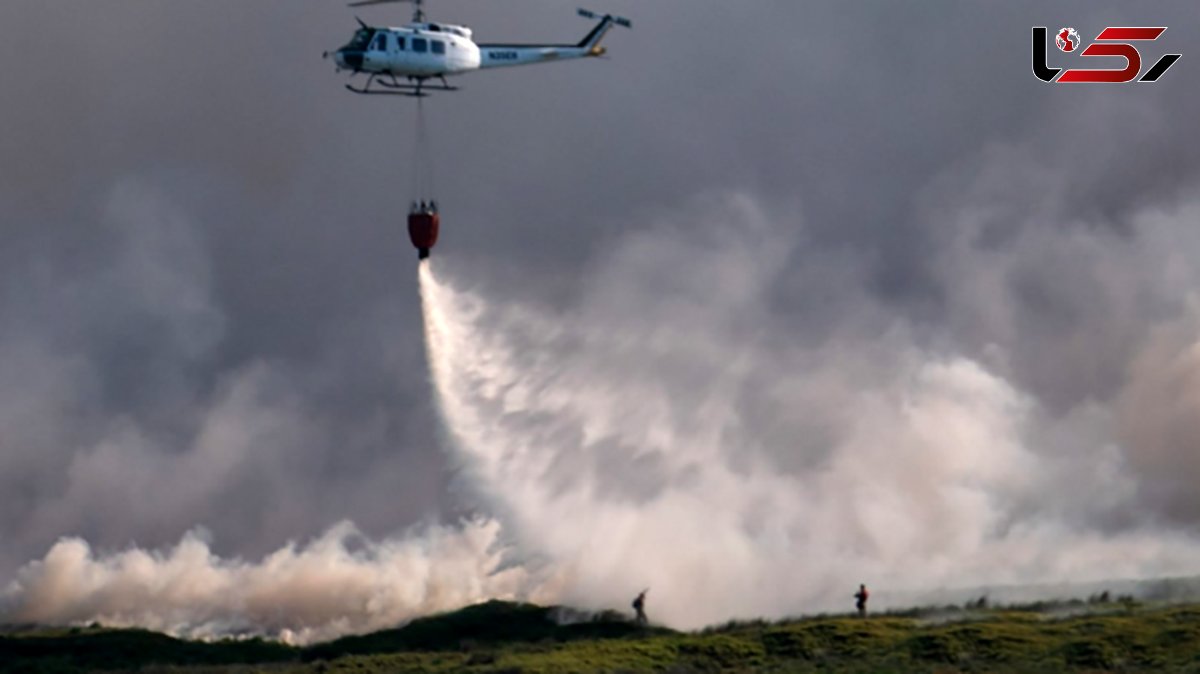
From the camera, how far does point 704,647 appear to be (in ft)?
374

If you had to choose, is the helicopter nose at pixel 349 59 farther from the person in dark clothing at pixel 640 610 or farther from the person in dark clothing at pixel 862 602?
the person in dark clothing at pixel 862 602

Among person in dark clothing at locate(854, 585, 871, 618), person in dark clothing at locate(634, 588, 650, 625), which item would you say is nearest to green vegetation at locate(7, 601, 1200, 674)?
person in dark clothing at locate(634, 588, 650, 625)

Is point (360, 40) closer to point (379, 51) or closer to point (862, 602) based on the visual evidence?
point (379, 51)

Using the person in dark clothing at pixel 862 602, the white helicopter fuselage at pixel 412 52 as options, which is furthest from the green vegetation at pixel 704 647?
the white helicopter fuselage at pixel 412 52

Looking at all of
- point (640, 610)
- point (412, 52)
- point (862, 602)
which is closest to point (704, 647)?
point (862, 602)

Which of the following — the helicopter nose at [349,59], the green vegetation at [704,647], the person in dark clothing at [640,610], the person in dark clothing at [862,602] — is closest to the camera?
the green vegetation at [704,647]

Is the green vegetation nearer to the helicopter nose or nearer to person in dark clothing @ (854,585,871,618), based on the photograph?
person in dark clothing @ (854,585,871,618)

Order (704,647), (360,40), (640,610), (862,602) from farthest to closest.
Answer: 1. (360,40)
2. (640,610)
3. (862,602)
4. (704,647)

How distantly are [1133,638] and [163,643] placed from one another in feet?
178

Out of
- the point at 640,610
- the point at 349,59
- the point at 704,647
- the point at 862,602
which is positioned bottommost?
the point at 704,647

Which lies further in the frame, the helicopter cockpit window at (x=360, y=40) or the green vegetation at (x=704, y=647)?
the helicopter cockpit window at (x=360, y=40)

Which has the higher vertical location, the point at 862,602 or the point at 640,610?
the point at 640,610

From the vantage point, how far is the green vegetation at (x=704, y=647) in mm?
108500

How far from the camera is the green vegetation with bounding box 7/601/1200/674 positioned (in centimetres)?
10850
